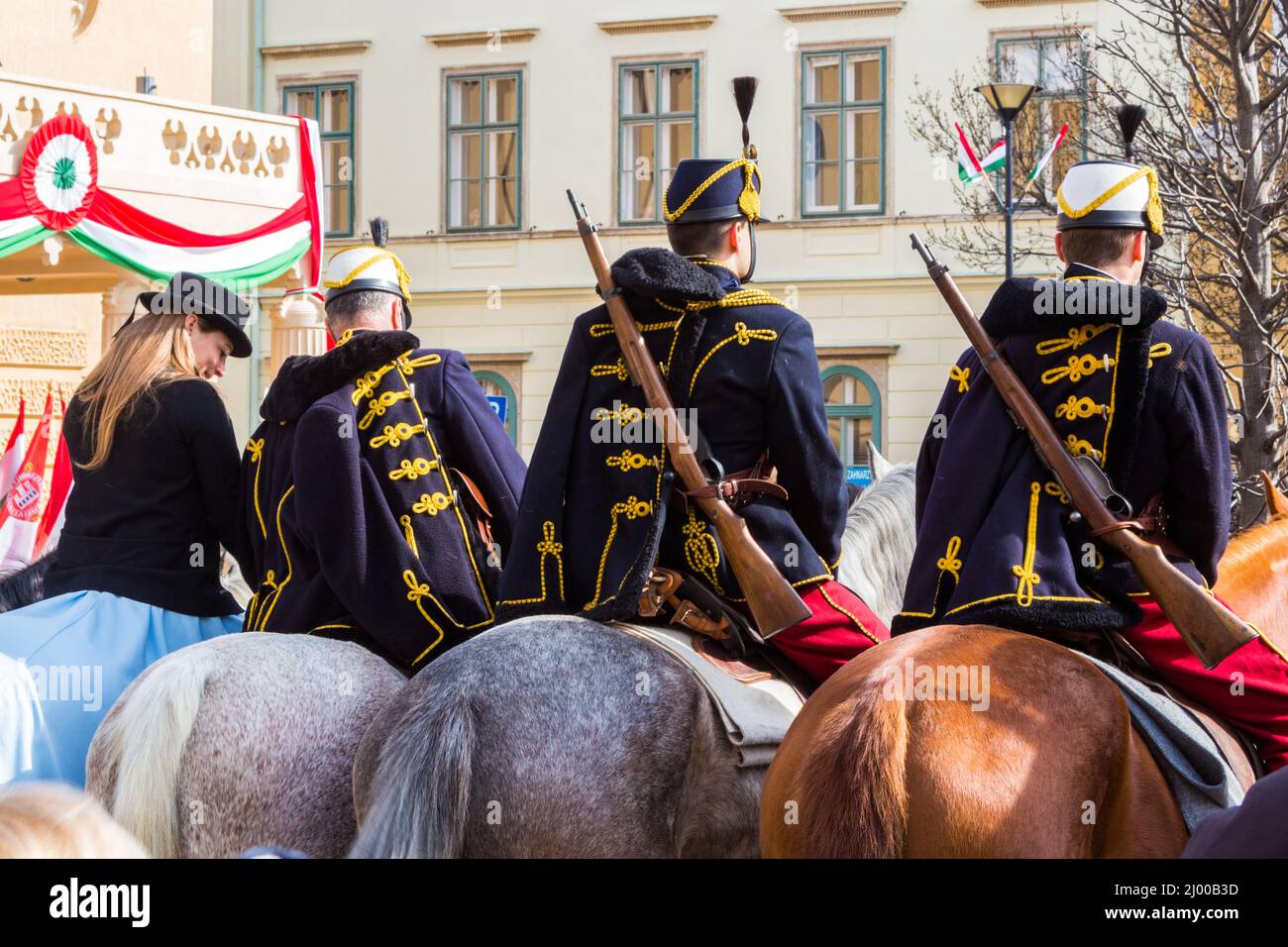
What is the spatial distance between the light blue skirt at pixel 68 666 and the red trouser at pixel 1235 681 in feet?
9.12

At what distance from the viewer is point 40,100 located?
12758mm

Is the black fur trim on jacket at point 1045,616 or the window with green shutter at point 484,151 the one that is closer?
the black fur trim on jacket at point 1045,616

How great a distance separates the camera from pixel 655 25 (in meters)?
24.3

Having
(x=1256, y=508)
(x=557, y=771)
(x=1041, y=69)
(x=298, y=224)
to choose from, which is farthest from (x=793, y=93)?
(x=557, y=771)

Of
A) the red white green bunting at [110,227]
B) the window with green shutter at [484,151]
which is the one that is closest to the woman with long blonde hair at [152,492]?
the red white green bunting at [110,227]

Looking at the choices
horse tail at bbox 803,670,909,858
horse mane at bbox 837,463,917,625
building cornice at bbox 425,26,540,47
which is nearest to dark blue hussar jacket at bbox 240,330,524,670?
horse mane at bbox 837,463,917,625

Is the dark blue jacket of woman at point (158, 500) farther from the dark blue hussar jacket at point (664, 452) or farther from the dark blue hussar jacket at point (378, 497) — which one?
the dark blue hussar jacket at point (664, 452)

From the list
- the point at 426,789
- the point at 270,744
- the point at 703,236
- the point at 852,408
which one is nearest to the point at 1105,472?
the point at 703,236

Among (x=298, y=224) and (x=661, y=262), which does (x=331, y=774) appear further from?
(x=298, y=224)

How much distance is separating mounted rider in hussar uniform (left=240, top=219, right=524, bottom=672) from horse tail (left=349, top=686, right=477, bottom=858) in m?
1.13

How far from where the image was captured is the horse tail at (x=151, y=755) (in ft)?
13.7

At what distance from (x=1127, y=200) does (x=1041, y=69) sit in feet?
63.6

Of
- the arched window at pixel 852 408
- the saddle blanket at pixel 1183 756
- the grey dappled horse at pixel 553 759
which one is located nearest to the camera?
the saddle blanket at pixel 1183 756

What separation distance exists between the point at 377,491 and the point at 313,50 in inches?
869
